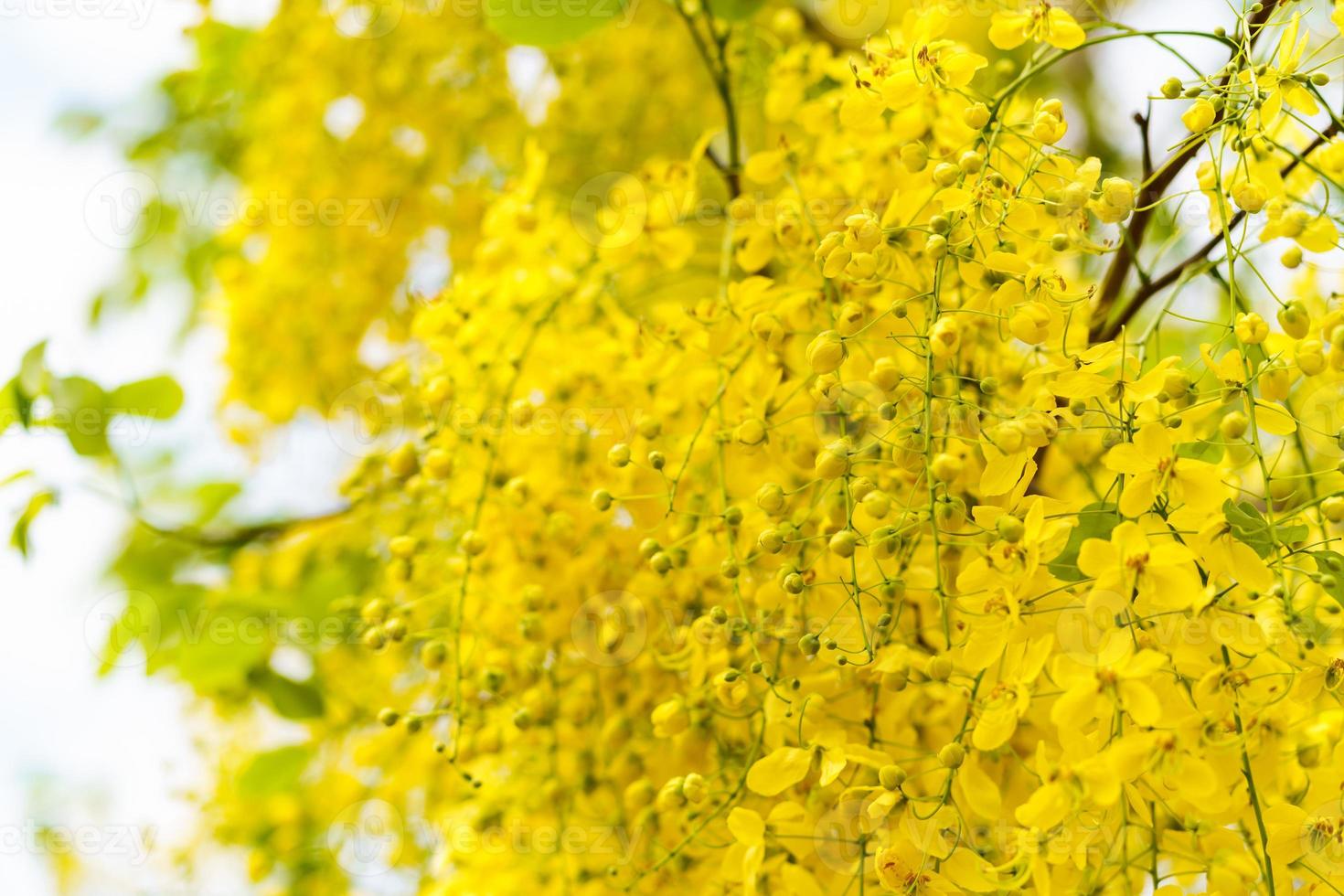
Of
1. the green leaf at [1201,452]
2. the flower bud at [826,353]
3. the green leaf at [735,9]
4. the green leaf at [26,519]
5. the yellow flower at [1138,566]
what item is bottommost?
the green leaf at [26,519]

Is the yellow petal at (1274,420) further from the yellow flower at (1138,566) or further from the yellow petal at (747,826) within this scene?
the yellow petal at (747,826)

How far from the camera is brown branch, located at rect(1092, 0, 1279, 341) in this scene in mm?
560

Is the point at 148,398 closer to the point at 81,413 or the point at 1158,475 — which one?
the point at 81,413

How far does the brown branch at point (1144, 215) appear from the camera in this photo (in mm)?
560

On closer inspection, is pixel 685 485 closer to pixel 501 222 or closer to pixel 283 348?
pixel 501 222

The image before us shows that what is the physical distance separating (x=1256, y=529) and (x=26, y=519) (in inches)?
32.1

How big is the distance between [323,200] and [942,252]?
102cm

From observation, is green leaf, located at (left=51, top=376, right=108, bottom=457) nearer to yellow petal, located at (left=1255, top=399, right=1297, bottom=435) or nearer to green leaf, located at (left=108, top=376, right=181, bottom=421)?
green leaf, located at (left=108, top=376, right=181, bottom=421)

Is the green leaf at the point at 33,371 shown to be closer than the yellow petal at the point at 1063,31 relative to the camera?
No

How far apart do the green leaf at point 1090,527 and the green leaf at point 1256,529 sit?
50 millimetres

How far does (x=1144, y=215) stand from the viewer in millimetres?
693

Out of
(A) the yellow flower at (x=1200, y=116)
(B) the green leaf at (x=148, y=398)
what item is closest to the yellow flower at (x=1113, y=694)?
(A) the yellow flower at (x=1200, y=116)

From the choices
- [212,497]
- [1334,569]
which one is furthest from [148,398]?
[1334,569]

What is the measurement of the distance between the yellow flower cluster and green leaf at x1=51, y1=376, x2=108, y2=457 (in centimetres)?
23
